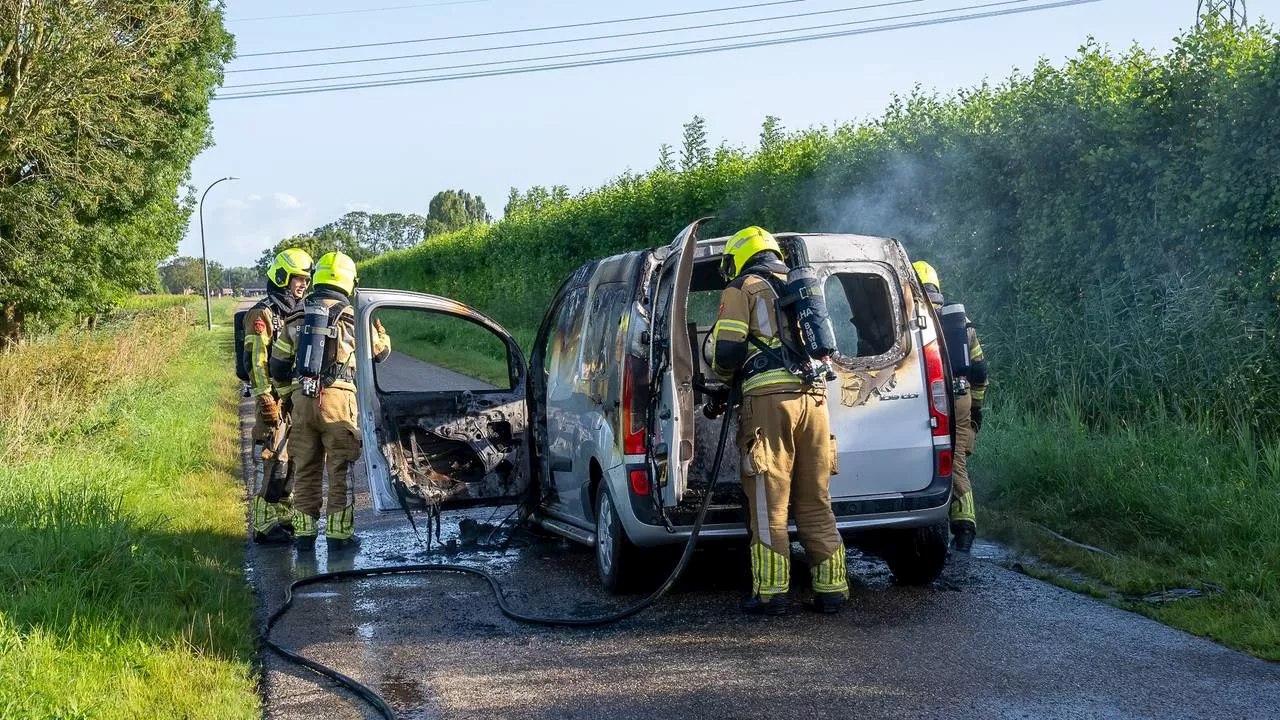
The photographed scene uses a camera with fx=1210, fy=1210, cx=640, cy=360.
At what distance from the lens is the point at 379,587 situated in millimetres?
7152

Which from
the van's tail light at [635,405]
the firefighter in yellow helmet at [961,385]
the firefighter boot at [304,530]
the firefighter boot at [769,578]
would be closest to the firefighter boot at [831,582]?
the firefighter boot at [769,578]

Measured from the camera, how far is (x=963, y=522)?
7414 millimetres

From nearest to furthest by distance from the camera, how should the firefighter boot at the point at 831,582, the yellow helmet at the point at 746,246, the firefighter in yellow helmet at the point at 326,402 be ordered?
the firefighter boot at the point at 831,582 < the yellow helmet at the point at 746,246 < the firefighter in yellow helmet at the point at 326,402

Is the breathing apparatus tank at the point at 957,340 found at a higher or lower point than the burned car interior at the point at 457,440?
higher

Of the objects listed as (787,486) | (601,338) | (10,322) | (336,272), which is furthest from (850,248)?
(10,322)

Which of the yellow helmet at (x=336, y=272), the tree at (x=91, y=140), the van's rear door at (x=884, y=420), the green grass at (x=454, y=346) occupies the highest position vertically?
the tree at (x=91, y=140)

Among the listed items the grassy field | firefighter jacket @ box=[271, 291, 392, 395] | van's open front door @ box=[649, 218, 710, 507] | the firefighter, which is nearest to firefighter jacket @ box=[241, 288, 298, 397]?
the firefighter

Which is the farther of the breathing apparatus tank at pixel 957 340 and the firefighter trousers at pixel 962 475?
the firefighter trousers at pixel 962 475

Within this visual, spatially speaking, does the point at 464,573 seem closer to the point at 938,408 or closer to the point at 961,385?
the point at 938,408

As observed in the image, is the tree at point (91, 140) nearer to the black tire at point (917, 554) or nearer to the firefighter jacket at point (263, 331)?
the firefighter jacket at point (263, 331)

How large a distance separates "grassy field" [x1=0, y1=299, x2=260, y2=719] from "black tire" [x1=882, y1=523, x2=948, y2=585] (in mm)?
Result: 3402

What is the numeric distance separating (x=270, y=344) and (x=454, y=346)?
750 inches

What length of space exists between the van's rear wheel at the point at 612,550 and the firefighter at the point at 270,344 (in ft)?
9.55

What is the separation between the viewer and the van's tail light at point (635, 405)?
6.20 metres
